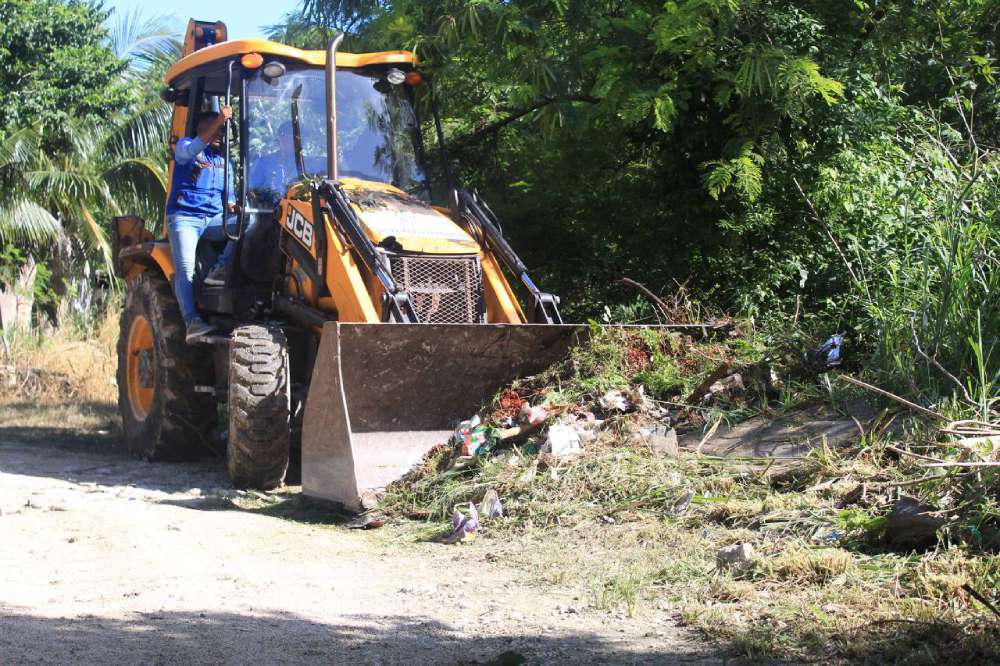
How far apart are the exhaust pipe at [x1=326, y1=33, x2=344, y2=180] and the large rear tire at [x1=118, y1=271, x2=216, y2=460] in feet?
6.23

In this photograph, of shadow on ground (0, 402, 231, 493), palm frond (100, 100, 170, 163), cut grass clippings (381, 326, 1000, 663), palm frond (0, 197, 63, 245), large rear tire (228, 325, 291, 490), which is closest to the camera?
cut grass clippings (381, 326, 1000, 663)

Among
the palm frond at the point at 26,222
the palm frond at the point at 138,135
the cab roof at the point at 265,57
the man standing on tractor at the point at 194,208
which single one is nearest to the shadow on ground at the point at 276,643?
the man standing on tractor at the point at 194,208

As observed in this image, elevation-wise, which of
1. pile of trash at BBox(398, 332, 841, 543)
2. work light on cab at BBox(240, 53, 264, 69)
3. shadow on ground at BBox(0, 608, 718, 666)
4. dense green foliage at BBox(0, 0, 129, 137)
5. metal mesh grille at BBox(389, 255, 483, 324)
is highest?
dense green foliage at BBox(0, 0, 129, 137)

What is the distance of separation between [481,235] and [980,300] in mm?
3463

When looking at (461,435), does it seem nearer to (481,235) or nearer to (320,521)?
(320,521)

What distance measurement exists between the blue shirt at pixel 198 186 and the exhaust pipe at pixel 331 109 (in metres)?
1.10

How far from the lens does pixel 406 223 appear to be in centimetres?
795

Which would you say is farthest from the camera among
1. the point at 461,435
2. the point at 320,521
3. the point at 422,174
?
the point at 422,174

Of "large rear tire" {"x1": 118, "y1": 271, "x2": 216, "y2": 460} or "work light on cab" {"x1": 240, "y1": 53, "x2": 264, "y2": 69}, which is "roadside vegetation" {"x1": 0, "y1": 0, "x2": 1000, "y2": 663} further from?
"large rear tire" {"x1": 118, "y1": 271, "x2": 216, "y2": 460}

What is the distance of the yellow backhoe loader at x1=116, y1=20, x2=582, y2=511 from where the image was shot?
23.5 ft

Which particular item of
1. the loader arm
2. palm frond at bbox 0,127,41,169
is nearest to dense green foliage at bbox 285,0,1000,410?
the loader arm

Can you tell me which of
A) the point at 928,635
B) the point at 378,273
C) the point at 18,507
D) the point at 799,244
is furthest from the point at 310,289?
the point at 928,635

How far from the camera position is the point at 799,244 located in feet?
32.0

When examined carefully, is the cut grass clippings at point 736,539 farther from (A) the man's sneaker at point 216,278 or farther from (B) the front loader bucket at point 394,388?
(A) the man's sneaker at point 216,278
